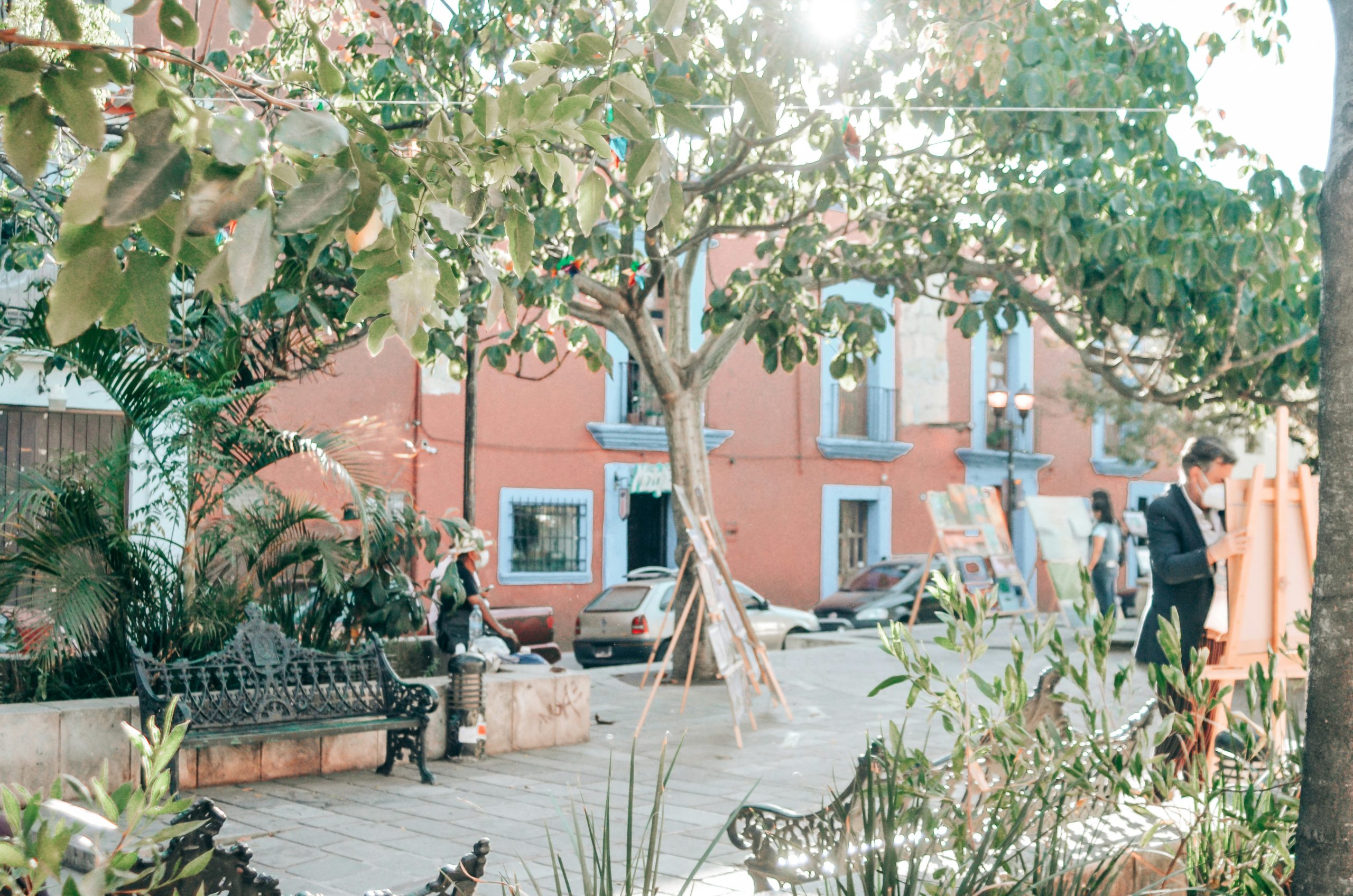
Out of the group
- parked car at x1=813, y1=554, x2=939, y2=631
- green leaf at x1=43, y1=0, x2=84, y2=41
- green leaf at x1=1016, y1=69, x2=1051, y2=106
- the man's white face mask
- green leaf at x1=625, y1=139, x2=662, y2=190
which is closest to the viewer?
green leaf at x1=43, y1=0, x2=84, y2=41

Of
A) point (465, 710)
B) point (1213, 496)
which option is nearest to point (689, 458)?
point (465, 710)

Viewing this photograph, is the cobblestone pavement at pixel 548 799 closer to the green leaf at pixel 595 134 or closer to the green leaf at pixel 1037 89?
the green leaf at pixel 595 134

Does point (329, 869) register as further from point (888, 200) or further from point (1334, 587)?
point (888, 200)

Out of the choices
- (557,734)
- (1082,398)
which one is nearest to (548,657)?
(557,734)

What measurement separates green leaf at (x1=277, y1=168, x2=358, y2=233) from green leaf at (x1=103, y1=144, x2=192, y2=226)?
0.14m

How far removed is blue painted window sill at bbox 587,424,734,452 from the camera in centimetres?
2114

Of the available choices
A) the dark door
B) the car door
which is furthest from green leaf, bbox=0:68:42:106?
the dark door

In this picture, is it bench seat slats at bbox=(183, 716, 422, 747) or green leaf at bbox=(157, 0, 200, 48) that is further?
bench seat slats at bbox=(183, 716, 422, 747)

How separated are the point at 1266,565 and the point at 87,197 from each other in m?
5.15

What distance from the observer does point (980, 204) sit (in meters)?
9.32

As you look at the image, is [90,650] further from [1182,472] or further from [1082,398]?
[1082,398]

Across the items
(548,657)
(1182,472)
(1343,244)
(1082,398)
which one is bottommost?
(548,657)

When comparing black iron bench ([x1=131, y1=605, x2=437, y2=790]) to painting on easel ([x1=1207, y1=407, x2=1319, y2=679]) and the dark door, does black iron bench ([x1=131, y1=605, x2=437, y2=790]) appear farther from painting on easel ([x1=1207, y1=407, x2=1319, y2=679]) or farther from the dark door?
the dark door

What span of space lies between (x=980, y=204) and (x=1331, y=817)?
7016mm
